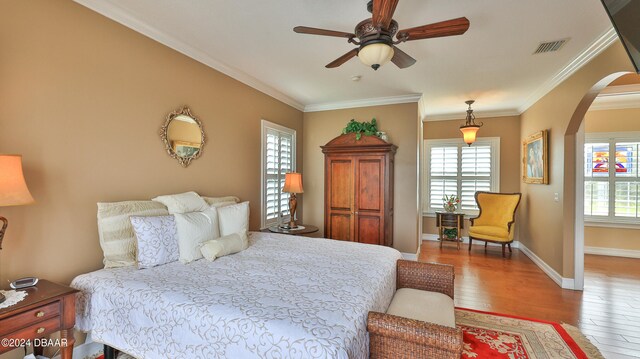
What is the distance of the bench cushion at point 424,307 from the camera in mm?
1867

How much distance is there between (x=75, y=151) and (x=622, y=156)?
788cm

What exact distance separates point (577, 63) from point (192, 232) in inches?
180

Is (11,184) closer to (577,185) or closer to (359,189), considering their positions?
(359,189)

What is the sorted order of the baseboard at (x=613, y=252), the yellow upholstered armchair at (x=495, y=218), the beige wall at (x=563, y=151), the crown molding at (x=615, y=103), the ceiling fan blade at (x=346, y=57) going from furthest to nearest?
the yellow upholstered armchair at (x=495, y=218) < the baseboard at (x=613, y=252) < the crown molding at (x=615, y=103) < the beige wall at (x=563, y=151) < the ceiling fan blade at (x=346, y=57)

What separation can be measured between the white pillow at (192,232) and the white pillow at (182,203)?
0.16 m

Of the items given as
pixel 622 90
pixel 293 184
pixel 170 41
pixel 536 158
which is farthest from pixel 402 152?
pixel 170 41

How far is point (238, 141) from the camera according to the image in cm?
378

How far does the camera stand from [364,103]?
4.99m

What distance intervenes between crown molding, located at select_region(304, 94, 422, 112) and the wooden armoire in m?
0.80

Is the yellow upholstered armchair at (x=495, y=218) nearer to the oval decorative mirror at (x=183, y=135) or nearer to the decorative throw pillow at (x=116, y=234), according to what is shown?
the oval decorative mirror at (x=183, y=135)

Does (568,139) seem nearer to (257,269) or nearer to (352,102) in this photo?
(352,102)

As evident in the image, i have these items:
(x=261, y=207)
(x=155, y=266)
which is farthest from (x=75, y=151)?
(x=261, y=207)

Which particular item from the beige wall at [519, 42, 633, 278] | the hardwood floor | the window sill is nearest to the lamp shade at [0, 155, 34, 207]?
the hardwood floor

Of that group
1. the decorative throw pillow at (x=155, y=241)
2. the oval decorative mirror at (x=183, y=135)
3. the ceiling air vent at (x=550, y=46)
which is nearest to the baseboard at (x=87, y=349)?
the decorative throw pillow at (x=155, y=241)
